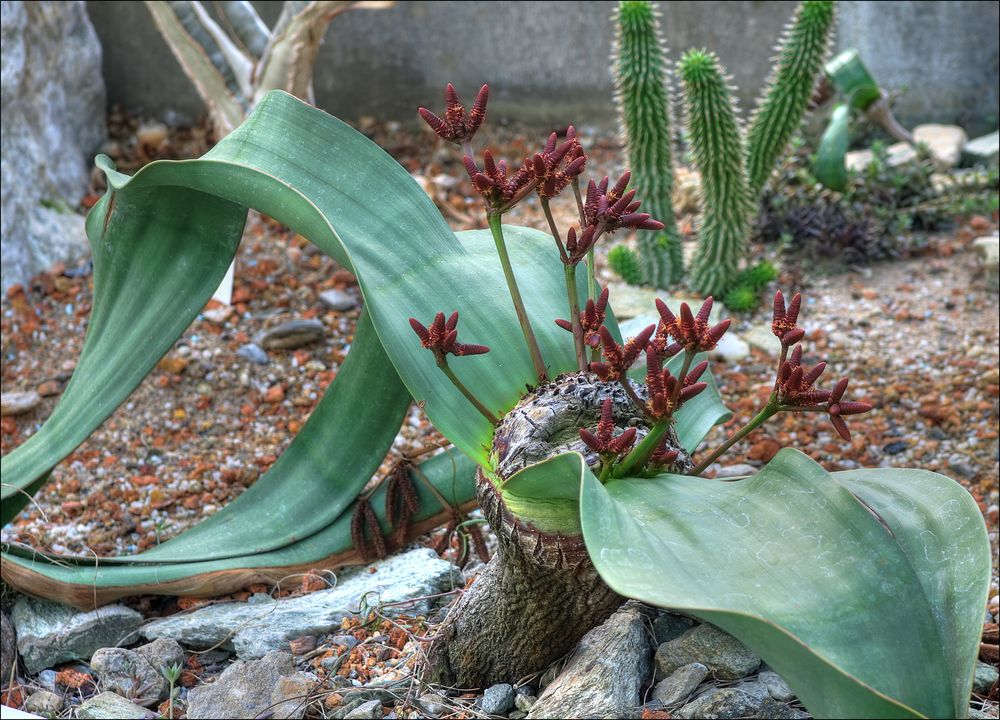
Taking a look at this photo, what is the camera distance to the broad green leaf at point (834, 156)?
290cm

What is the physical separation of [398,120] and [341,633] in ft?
8.79

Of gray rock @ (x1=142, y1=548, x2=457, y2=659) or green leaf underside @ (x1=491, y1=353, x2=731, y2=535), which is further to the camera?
gray rock @ (x1=142, y1=548, x2=457, y2=659)

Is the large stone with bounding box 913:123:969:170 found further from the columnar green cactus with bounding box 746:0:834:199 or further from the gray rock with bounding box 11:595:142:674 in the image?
the gray rock with bounding box 11:595:142:674

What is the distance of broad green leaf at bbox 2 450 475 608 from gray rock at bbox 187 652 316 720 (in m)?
0.22

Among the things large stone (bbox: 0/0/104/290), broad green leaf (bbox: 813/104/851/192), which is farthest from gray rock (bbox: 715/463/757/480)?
large stone (bbox: 0/0/104/290)

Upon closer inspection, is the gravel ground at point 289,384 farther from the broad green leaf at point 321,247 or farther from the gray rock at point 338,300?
the broad green leaf at point 321,247

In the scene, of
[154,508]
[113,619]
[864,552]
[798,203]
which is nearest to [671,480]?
[864,552]

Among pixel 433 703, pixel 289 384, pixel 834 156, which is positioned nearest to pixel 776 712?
pixel 433 703

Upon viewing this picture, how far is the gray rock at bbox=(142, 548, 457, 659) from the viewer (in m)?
1.40

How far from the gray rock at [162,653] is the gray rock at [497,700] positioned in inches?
19.0

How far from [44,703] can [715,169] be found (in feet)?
6.35

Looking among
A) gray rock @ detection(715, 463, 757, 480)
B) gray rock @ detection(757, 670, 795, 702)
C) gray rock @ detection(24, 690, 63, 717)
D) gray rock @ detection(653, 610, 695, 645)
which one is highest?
gray rock @ detection(653, 610, 695, 645)

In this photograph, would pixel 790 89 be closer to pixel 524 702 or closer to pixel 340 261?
pixel 340 261

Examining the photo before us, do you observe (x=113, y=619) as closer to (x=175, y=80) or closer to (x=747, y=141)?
(x=747, y=141)
